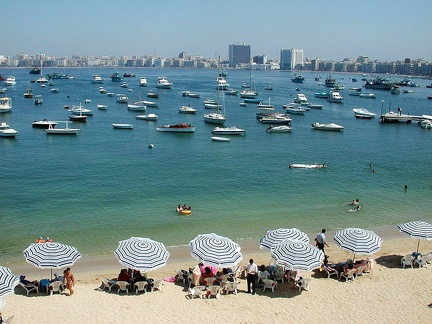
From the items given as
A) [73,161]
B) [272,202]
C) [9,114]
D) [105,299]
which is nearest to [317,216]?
[272,202]

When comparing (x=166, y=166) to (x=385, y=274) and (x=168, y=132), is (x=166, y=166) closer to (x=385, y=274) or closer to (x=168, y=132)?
(x=168, y=132)

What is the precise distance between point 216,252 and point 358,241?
594cm

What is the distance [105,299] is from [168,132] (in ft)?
166

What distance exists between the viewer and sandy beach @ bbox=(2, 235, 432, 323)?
15.5 m

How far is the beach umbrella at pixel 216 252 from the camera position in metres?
17.3

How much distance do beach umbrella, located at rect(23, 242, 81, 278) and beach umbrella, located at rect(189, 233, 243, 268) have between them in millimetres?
4627

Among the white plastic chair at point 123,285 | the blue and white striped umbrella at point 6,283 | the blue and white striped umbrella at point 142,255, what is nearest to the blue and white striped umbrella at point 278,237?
the blue and white striped umbrella at point 142,255

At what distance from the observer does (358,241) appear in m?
19.1

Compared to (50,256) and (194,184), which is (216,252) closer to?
(50,256)

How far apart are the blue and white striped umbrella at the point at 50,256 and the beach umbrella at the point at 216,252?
182 inches

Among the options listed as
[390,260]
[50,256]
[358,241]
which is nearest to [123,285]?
[50,256]

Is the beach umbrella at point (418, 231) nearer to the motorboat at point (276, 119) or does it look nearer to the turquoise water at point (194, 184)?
the turquoise water at point (194, 184)

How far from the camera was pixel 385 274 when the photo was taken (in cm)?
1977

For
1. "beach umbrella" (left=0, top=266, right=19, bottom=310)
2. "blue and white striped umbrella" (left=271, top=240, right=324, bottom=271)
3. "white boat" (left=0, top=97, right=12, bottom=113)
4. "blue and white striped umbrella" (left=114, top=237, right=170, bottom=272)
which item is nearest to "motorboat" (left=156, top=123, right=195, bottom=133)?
"white boat" (left=0, top=97, right=12, bottom=113)
